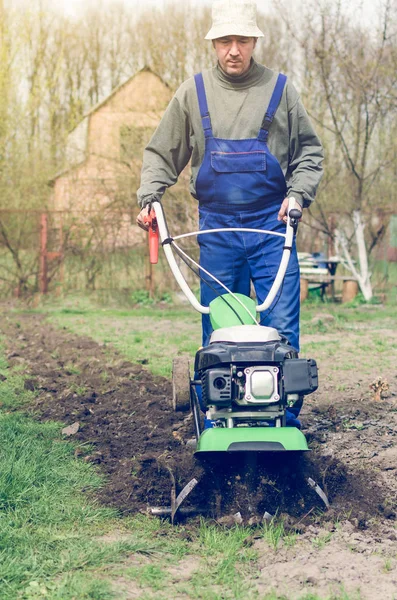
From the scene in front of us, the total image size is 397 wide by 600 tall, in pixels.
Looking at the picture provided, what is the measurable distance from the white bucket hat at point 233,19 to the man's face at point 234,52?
2.7 inches

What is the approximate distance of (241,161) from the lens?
162 inches

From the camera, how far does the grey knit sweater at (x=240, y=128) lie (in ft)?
13.6

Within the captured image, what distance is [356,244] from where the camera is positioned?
48.3ft

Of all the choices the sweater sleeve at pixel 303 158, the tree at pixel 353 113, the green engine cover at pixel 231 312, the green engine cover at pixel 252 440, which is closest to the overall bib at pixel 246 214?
the sweater sleeve at pixel 303 158

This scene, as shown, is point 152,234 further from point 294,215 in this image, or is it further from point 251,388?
point 251,388

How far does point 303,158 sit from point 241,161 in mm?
355

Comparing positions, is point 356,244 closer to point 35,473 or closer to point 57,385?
point 57,385

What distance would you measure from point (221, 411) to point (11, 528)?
94 cm

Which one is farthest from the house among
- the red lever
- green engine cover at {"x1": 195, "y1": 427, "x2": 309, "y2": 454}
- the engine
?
green engine cover at {"x1": 195, "y1": 427, "x2": 309, "y2": 454}

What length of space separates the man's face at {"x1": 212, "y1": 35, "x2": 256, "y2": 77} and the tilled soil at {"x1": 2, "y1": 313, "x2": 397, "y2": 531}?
1955 mm

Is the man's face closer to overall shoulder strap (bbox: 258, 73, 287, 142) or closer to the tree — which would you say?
overall shoulder strap (bbox: 258, 73, 287, 142)

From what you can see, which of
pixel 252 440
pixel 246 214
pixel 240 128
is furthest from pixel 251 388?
pixel 240 128

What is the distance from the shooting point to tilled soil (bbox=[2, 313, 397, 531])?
3.38 metres

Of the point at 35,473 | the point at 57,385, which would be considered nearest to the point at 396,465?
the point at 35,473
